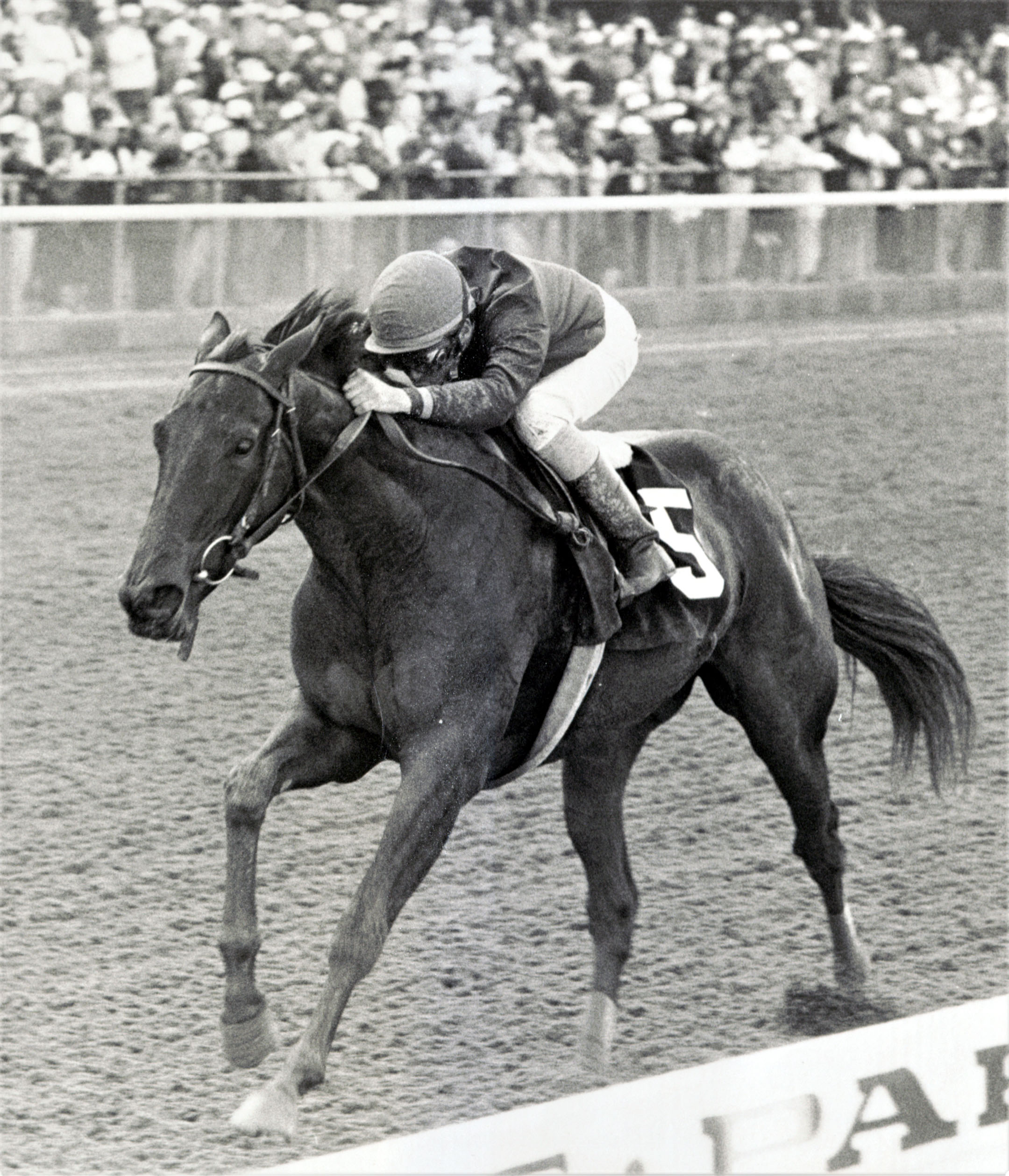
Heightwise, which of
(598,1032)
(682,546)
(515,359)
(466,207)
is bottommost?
(598,1032)

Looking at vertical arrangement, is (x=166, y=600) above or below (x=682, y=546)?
above

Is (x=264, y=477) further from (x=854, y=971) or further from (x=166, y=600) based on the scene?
(x=854, y=971)

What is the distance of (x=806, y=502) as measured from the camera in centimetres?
701

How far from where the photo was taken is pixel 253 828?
9.83ft

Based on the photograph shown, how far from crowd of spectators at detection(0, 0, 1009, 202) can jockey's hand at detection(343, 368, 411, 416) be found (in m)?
4.71

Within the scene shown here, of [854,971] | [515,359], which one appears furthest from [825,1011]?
[515,359]

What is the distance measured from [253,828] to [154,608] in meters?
0.46

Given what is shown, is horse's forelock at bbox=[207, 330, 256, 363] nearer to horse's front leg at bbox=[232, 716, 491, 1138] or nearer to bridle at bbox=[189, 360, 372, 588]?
bridle at bbox=[189, 360, 372, 588]

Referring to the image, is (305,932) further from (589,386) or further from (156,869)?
(589,386)

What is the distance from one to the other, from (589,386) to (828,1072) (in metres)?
1.25

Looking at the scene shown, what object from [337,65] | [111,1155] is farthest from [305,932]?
[337,65]

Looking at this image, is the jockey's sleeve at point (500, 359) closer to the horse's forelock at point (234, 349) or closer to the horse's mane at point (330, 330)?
the horse's mane at point (330, 330)

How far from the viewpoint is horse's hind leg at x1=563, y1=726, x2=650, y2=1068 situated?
3.60 meters

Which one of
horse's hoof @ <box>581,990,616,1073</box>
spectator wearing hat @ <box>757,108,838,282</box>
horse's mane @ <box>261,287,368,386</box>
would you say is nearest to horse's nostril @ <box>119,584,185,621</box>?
horse's mane @ <box>261,287,368,386</box>
